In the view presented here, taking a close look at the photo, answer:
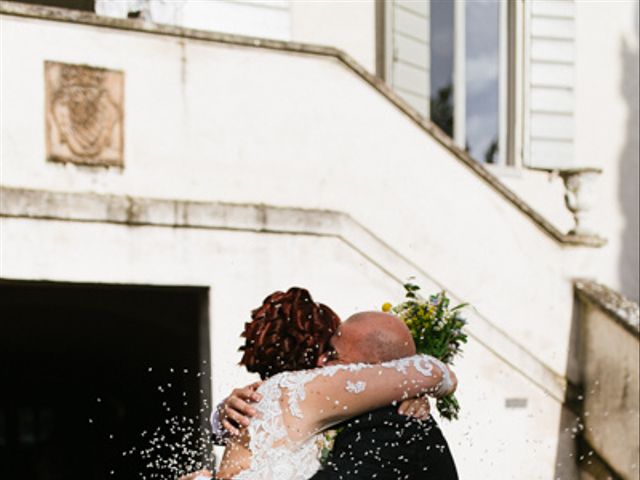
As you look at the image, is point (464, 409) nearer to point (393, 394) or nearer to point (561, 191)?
point (561, 191)

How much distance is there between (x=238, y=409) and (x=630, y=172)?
920cm

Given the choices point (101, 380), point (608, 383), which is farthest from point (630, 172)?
point (101, 380)

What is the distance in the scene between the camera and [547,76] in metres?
11.1

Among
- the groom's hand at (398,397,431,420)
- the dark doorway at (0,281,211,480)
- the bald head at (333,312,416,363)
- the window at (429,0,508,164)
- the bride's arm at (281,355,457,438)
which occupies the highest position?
the window at (429,0,508,164)

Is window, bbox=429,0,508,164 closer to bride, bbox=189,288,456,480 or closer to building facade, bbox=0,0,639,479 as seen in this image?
building facade, bbox=0,0,639,479

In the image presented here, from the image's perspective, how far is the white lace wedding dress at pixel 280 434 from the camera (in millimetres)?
3160

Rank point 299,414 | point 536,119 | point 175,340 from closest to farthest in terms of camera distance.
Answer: point 299,414 < point 175,340 < point 536,119

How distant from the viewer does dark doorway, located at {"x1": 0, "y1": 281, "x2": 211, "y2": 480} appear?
8955 mm

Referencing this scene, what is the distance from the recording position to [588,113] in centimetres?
1162

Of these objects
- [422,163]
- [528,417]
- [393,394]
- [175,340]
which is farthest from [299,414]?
[175,340]

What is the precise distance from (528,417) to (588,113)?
397 centimetres

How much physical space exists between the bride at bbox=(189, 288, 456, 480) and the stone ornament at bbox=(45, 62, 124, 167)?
13.3ft

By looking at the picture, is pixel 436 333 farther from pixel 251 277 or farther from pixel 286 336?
pixel 251 277

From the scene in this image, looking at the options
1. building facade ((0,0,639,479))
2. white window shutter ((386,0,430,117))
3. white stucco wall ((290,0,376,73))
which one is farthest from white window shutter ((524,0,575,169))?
white stucco wall ((290,0,376,73))
